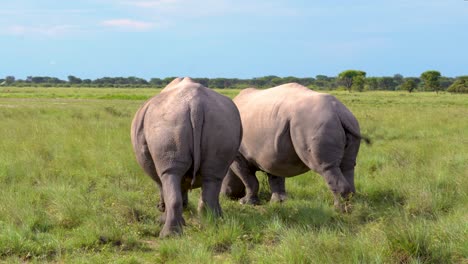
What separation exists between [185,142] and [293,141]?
1698mm

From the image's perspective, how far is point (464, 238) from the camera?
459cm

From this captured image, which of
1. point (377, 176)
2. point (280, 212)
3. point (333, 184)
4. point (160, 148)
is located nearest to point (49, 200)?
point (160, 148)

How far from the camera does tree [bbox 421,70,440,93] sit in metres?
83.9

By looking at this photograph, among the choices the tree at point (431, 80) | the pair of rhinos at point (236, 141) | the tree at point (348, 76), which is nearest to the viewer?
the pair of rhinos at point (236, 141)

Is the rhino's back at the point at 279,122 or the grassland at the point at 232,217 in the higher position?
the rhino's back at the point at 279,122

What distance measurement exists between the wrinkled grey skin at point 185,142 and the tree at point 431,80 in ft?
271

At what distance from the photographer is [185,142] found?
5.47 metres

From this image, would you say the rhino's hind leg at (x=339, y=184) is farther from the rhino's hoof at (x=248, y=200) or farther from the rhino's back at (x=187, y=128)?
the rhino's hoof at (x=248, y=200)

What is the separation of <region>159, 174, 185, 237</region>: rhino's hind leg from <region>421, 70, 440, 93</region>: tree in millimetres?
83225

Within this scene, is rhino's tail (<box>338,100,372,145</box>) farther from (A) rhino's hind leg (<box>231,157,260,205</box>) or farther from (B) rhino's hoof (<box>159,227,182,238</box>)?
(B) rhino's hoof (<box>159,227,182,238</box>)

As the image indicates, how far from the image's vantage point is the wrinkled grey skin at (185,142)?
5.47m

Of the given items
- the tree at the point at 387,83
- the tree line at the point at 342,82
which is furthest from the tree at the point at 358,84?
the tree at the point at 387,83

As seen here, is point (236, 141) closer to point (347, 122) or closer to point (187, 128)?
point (187, 128)

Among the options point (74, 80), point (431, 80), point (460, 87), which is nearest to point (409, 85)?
point (431, 80)
